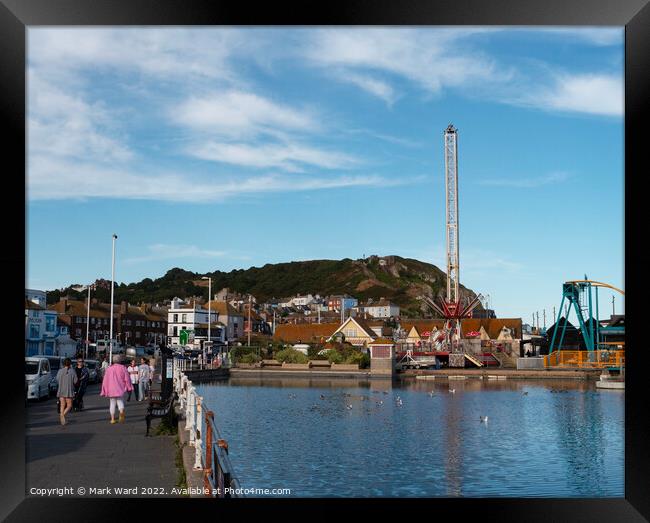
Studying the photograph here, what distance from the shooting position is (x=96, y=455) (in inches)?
540

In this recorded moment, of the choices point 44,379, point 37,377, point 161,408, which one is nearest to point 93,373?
point 44,379

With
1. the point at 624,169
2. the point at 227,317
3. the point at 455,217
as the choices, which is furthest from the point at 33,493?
the point at 227,317

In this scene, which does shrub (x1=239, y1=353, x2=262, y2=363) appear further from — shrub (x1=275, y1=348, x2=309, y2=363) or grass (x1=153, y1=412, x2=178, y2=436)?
grass (x1=153, y1=412, x2=178, y2=436)

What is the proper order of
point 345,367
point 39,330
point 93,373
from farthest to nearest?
1. point 345,367
2. point 39,330
3. point 93,373

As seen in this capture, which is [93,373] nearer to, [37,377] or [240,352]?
[37,377]

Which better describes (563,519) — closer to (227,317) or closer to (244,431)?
(244,431)

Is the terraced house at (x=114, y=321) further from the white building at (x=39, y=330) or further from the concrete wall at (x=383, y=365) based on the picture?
the concrete wall at (x=383, y=365)

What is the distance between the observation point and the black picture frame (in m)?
9.69

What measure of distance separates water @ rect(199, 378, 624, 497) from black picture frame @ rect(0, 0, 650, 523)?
9.67 meters

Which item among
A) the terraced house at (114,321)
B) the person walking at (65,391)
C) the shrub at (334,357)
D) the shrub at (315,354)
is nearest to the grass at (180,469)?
the person walking at (65,391)

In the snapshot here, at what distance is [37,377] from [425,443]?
14.2 meters

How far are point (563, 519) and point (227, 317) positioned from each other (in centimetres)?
12976

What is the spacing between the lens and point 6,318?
9992 millimetres

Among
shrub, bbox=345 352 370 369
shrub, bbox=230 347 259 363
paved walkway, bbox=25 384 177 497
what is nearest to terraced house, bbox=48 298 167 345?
shrub, bbox=230 347 259 363
